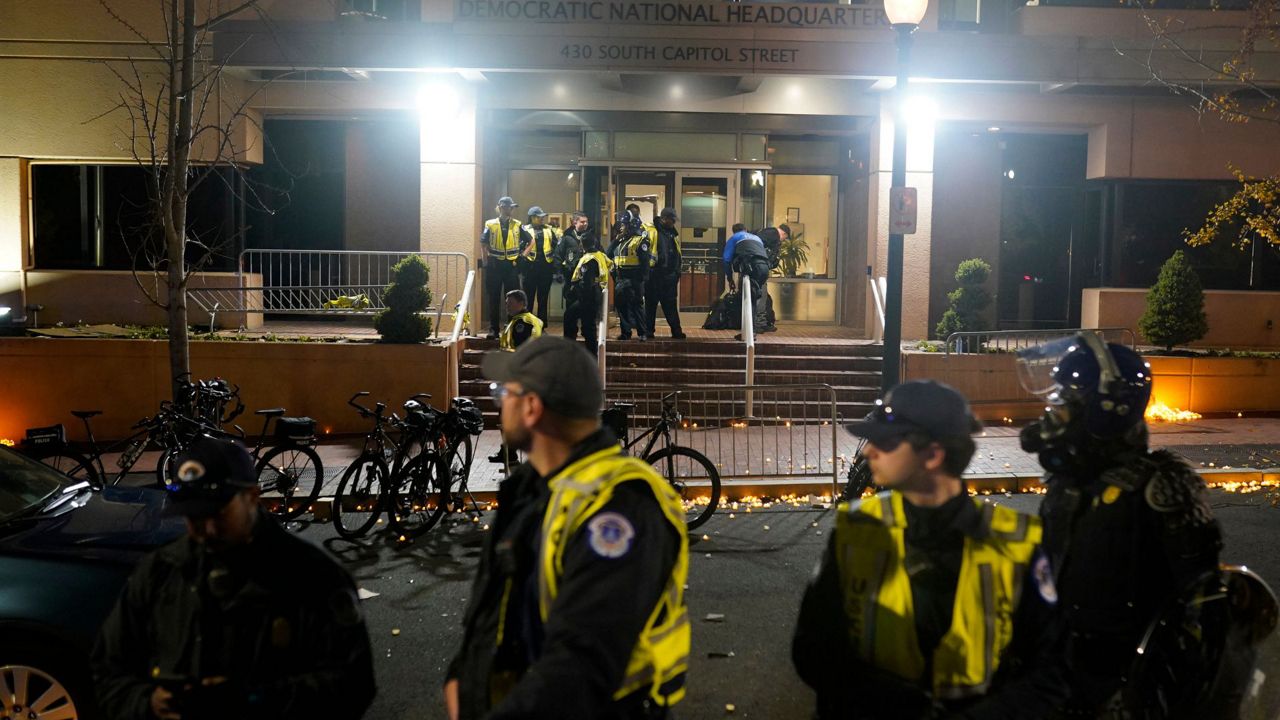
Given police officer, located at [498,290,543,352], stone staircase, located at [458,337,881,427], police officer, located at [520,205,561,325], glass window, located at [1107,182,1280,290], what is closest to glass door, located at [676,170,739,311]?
stone staircase, located at [458,337,881,427]

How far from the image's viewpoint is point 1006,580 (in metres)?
2.82

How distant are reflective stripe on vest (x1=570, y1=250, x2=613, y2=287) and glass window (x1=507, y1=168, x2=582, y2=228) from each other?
4.84 m

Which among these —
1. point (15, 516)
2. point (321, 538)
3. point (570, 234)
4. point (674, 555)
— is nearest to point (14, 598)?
point (15, 516)

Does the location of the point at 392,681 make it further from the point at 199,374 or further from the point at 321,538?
the point at 199,374

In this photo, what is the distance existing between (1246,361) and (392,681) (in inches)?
542

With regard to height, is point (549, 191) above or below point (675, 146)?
below

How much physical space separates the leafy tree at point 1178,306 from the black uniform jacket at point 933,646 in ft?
48.0

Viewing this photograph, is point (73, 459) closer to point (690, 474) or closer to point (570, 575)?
point (690, 474)

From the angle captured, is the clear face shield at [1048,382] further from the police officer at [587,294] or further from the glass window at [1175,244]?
the glass window at [1175,244]

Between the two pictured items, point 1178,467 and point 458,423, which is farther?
point 458,423

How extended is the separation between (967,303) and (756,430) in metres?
4.44

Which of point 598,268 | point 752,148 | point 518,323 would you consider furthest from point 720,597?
point 752,148

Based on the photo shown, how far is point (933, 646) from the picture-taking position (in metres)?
2.82

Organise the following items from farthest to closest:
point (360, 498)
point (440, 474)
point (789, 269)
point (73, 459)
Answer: point (789, 269), point (73, 459), point (440, 474), point (360, 498)
